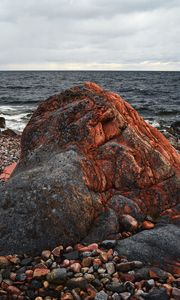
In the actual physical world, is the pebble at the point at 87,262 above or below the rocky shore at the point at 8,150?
above

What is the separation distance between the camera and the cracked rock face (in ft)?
21.9

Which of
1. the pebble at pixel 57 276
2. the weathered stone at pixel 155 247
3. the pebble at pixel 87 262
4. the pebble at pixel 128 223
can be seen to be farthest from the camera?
the pebble at pixel 128 223

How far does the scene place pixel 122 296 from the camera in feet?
17.4

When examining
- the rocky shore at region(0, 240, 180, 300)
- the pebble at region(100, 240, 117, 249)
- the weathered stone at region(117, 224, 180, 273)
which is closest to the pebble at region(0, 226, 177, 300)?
the rocky shore at region(0, 240, 180, 300)

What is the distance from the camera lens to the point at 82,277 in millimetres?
5645

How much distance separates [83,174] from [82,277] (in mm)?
2295

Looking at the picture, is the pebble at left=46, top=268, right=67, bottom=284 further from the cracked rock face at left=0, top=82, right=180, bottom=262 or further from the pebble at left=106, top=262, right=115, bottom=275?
the cracked rock face at left=0, top=82, right=180, bottom=262

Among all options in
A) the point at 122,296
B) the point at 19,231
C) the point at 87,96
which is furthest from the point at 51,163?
the point at 122,296

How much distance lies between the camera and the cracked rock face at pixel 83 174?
262 inches

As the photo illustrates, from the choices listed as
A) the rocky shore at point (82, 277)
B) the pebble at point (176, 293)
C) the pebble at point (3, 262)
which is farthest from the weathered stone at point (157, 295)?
the pebble at point (3, 262)

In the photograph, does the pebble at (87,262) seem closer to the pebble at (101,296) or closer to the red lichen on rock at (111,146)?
the pebble at (101,296)

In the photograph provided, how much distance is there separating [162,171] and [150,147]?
25.5 inches

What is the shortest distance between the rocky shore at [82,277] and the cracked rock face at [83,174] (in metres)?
0.37

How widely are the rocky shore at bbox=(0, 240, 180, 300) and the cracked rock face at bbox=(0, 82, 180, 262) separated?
366mm
